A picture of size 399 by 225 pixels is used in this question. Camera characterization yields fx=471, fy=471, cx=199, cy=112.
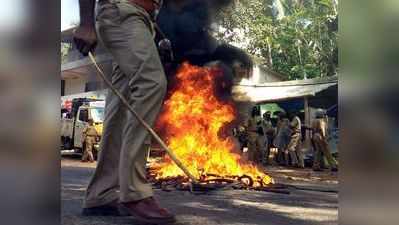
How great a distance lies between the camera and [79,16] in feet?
6.70

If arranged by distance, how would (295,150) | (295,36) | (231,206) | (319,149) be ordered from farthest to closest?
1. (295,150)
2. (319,149)
3. (295,36)
4. (231,206)

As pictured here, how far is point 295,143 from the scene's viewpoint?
5914mm

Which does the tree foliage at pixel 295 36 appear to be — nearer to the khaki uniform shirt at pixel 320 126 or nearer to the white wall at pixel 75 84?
the khaki uniform shirt at pixel 320 126

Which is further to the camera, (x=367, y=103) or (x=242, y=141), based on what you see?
(x=242, y=141)

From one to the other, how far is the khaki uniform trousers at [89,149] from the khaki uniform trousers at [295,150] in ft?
7.48

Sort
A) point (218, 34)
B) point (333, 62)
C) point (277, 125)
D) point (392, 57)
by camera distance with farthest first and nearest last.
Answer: point (218, 34) < point (277, 125) < point (333, 62) < point (392, 57)

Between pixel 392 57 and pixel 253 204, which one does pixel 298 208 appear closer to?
pixel 253 204

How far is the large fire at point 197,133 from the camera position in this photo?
11.8 ft

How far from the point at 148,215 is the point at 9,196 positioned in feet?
2.49

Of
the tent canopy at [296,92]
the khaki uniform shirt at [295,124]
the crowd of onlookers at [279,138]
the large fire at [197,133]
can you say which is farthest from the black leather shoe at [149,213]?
the khaki uniform shirt at [295,124]

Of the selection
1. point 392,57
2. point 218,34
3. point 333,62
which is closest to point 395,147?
point 392,57

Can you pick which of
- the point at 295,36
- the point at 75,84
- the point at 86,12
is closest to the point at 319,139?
the point at 295,36

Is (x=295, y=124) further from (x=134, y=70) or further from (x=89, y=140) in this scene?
(x=134, y=70)

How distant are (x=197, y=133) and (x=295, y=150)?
220cm
